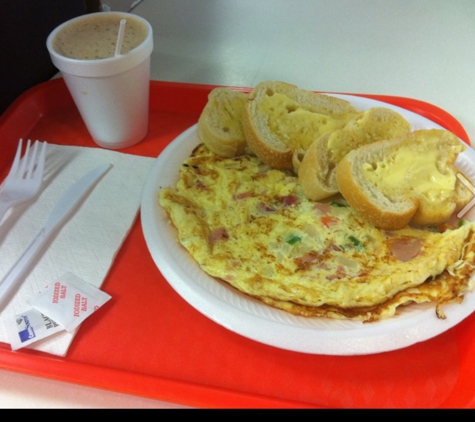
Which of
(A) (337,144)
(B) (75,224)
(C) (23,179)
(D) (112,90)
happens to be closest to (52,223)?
(B) (75,224)

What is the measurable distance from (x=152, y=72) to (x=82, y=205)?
2.94ft

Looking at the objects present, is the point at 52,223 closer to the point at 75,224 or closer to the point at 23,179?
the point at 75,224

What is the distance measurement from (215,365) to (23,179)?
0.87 m

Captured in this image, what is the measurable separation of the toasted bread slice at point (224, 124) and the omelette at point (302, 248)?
0.20ft

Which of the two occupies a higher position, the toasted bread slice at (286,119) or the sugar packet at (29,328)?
the toasted bread slice at (286,119)

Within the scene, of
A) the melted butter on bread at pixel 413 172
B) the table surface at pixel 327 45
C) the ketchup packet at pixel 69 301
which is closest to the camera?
the ketchup packet at pixel 69 301

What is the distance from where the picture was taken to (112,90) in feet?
4.65

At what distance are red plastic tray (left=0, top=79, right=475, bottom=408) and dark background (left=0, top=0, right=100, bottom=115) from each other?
37.5 inches

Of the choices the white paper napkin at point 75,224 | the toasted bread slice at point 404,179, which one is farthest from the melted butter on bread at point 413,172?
the white paper napkin at point 75,224

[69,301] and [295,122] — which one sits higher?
[295,122]

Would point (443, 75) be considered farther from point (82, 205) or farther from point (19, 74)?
point (19, 74)

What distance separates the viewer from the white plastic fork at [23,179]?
134 cm

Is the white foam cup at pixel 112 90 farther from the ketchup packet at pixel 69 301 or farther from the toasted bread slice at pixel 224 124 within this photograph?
the ketchup packet at pixel 69 301
